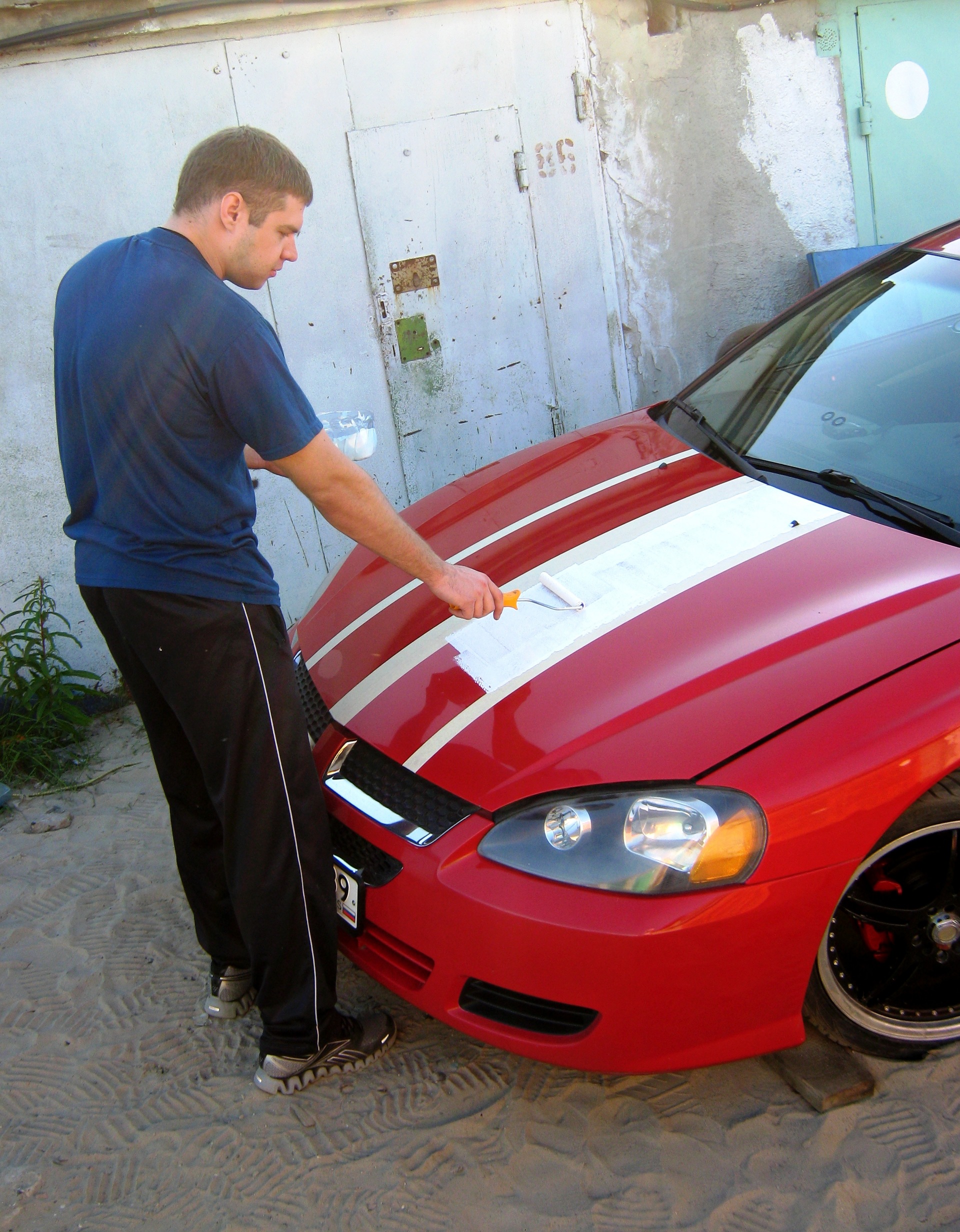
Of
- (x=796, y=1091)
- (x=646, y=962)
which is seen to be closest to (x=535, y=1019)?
(x=646, y=962)

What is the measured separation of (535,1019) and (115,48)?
3.81 metres

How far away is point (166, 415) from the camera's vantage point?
1.89 m

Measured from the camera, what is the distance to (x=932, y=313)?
2861mm

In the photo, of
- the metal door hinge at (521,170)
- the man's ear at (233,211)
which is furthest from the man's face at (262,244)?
the metal door hinge at (521,170)

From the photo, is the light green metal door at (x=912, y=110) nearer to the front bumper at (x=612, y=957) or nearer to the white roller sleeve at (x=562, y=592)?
the white roller sleeve at (x=562, y=592)

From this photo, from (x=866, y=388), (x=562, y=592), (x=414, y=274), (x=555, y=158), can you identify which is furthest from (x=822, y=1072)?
(x=555, y=158)

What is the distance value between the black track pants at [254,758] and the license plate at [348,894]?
0.02 meters

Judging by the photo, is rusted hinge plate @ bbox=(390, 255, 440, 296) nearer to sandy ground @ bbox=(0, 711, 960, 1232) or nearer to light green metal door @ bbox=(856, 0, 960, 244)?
light green metal door @ bbox=(856, 0, 960, 244)

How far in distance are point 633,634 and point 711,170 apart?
13.6 ft

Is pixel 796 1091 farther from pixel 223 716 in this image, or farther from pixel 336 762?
pixel 223 716

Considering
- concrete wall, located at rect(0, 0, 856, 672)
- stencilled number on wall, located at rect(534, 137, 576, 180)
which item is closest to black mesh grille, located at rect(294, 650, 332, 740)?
concrete wall, located at rect(0, 0, 856, 672)

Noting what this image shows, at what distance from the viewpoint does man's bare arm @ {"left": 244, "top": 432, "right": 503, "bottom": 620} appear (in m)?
1.94

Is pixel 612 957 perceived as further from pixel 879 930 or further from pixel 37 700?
pixel 37 700

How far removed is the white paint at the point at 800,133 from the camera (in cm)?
551
